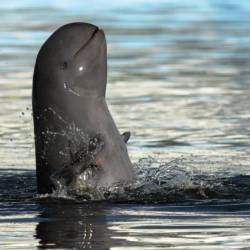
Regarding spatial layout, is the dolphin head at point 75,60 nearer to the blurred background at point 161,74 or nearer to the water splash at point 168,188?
the water splash at point 168,188

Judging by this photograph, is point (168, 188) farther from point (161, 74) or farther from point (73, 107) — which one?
point (161, 74)

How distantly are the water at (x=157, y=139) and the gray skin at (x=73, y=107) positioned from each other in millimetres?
250

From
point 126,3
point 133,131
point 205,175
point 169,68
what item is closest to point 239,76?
point 169,68

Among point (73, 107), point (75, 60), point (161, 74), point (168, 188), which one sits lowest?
point (168, 188)

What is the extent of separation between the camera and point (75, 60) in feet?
41.9

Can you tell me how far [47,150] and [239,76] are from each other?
1044 centimetres

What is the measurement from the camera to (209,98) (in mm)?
20141

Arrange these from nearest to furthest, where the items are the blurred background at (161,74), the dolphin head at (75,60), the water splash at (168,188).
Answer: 1. the water splash at (168,188)
2. the dolphin head at (75,60)
3. the blurred background at (161,74)

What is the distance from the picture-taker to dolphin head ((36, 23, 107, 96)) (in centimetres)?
1272

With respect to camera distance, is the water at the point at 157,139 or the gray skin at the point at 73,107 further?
the gray skin at the point at 73,107

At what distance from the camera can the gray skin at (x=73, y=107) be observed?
12.5 meters

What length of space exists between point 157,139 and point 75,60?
397cm

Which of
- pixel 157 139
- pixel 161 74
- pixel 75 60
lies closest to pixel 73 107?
pixel 75 60

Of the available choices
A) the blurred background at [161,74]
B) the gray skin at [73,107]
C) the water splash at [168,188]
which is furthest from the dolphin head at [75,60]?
the blurred background at [161,74]
